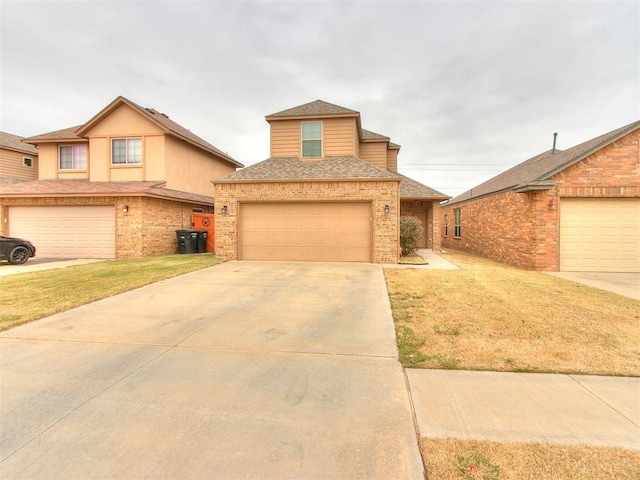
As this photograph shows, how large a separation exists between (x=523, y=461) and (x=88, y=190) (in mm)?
16864

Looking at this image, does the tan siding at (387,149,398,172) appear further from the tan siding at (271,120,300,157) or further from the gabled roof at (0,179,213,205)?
the gabled roof at (0,179,213,205)

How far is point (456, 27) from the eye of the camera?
11.9 meters

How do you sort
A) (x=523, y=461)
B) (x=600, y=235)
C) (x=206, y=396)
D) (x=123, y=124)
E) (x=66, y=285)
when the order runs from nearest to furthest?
(x=523, y=461) → (x=206, y=396) → (x=66, y=285) → (x=600, y=235) → (x=123, y=124)

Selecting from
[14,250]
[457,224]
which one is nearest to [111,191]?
[14,250]

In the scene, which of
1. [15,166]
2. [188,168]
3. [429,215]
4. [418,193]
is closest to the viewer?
[418,193]

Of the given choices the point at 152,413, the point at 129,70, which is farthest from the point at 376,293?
the point at 129,70

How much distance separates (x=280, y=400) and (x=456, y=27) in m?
15.0

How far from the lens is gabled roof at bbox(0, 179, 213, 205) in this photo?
42.4 ft

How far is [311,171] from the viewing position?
12.4 meters

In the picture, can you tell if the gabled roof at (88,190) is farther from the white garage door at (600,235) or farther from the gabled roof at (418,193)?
the white garage door at (600,235)

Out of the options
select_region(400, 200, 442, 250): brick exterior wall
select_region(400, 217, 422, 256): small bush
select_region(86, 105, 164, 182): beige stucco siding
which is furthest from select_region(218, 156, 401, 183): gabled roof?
select_region(86, 105, 164, 182): beige stucco siding

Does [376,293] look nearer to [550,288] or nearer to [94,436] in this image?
[550,288]

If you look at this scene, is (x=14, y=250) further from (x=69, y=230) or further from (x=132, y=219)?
(x=132, y=219)

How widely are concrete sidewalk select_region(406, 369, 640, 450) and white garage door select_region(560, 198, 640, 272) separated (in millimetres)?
9831
